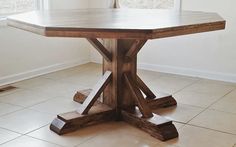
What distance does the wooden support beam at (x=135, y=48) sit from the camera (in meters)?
2.51

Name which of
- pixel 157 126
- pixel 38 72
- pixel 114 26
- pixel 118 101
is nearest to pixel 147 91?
pixel 118 101

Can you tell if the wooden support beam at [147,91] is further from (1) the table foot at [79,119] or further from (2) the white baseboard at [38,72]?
(2) the white baseboard at [38,72]

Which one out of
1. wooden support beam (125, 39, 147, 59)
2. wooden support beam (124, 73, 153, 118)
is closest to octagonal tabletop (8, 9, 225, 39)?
wooden support beam (125, 39, 147, 59)

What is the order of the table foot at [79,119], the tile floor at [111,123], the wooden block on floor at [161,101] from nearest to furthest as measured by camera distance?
the tile floor at [111,123] < the table foot at [79,119] < the wooden block on floor at [161,101]

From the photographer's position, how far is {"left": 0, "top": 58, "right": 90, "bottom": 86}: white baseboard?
3.62 m

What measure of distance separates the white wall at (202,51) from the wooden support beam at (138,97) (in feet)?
4.79

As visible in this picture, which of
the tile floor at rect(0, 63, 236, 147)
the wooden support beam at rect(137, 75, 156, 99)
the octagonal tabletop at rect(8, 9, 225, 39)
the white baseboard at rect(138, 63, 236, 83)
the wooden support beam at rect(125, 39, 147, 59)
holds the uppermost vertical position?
the octagonal tabletop at rect(8, 9, 225, 39)

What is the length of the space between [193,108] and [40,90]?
1376 mm

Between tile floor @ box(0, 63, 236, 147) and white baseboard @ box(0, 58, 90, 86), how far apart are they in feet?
0.25

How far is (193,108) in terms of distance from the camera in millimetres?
2977

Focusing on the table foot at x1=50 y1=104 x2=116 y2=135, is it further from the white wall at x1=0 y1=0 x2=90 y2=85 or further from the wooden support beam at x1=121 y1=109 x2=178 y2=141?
the white wall at x1=0 y1=0 x2=90 y2=85

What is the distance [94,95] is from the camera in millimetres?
2590

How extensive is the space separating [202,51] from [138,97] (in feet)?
5.11

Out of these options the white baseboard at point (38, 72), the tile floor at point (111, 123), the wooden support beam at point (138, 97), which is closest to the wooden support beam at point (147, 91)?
the tile floor at point (111, 123)
